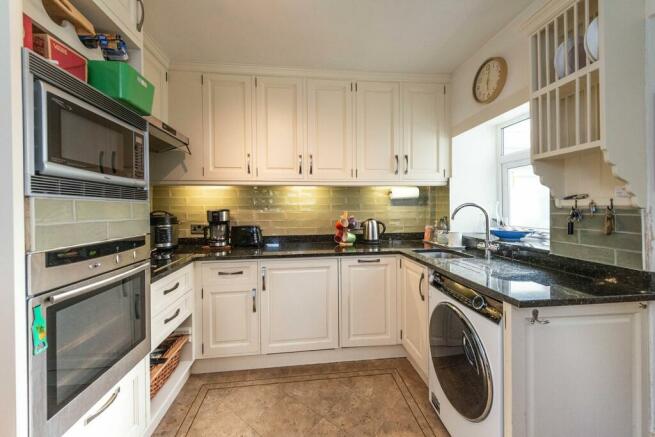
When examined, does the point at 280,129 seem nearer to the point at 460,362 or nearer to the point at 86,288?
the point at 86,288

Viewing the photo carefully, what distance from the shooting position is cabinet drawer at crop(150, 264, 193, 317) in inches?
60.8

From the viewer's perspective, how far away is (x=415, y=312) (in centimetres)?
205

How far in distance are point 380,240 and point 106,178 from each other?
7.35ft

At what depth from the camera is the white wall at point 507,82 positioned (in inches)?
70.8

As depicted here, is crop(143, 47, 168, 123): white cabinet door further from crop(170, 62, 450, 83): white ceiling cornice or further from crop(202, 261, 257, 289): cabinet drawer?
crop(202, 261, 257, 289): cabinet drawer

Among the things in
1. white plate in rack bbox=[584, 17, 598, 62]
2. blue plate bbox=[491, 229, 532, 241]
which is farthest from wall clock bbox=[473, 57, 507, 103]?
blue plate bbox=[491, 229, 532, 241]

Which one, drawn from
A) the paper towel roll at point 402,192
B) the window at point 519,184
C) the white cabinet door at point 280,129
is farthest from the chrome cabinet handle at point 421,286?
the white cabinet door at point 280,129

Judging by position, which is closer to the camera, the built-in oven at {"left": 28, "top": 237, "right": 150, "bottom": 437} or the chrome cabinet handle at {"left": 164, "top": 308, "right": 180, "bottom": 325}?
the built-in oven at {"left": 28, "top": 237, "right": 150, "bottom": 437}

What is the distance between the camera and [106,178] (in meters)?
1.08

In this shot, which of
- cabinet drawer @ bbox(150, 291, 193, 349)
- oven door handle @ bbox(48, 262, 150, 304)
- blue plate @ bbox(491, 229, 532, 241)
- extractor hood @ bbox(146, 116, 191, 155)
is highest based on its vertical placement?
extractor hood @ bbox(146, 116, 191, 155)

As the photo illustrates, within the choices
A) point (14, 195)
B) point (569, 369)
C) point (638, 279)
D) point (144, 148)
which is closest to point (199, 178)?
point (144, 148)

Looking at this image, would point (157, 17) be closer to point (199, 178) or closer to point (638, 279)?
point (199, 178)

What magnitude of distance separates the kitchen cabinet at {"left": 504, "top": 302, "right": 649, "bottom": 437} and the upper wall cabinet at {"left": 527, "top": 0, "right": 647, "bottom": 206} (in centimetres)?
52

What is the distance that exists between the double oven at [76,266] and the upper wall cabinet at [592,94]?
1.86 metres
